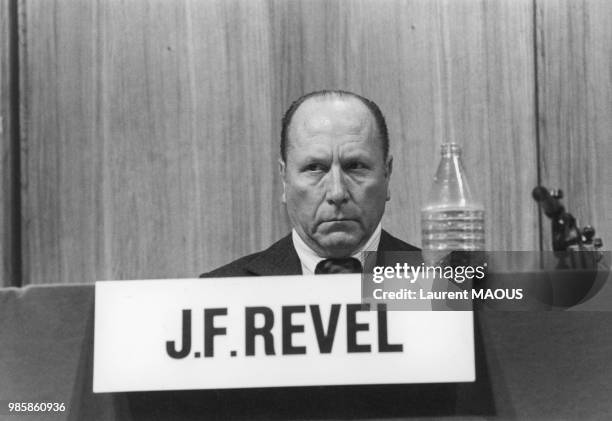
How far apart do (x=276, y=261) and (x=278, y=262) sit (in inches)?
0.8

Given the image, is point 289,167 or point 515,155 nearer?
point 289,167

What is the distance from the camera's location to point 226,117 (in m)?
1.86

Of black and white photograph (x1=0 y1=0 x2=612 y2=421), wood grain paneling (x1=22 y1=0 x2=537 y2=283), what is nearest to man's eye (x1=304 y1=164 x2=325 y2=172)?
Result: black and white photograph (x1=0 y1=0 x2=612 y2=421)

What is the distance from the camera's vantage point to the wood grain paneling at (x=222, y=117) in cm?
184

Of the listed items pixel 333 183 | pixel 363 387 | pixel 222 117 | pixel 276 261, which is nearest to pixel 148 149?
pixel 222 117

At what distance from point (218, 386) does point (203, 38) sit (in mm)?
1134

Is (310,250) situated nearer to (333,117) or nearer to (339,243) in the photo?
(339,243)

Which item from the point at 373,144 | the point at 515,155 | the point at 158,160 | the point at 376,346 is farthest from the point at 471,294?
the point at 158,160

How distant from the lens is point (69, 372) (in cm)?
104

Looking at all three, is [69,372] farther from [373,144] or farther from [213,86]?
[213,86]

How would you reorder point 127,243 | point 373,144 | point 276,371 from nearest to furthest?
1. point 276,371
2. point 373,144
3. point 127,243

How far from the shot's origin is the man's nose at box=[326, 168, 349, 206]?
140cm

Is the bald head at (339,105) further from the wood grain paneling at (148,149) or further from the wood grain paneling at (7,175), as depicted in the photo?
the wood grain paneling at (7,175)

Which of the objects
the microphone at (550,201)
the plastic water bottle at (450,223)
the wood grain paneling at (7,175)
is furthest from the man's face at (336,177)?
the wood grain paneling at (7,175)
